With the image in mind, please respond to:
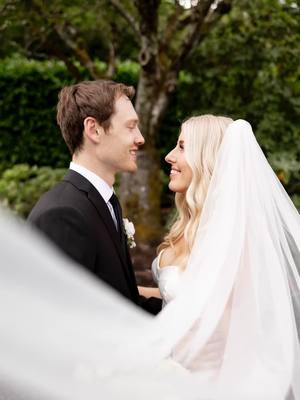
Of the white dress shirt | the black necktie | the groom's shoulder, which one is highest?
the white dress shirt

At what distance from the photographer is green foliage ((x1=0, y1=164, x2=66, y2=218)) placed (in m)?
9.68

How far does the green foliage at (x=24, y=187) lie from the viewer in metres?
9.68

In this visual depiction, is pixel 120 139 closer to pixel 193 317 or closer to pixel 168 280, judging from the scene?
pixel 168 280

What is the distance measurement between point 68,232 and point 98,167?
1.38 ft

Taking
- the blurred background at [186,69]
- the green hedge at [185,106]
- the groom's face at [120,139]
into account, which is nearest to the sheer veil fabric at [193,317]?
the groom's face at [120,139]

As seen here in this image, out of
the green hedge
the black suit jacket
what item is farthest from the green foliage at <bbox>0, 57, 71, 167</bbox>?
the black suit jacket

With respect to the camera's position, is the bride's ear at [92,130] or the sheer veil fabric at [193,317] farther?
the bride's ear at [92,130]

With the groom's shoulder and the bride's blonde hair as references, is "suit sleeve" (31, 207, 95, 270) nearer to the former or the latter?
the groom's shoulder

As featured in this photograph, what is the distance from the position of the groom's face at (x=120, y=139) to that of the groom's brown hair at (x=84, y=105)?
0.10 ft

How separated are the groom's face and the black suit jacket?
15 cm

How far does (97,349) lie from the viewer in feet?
7.00

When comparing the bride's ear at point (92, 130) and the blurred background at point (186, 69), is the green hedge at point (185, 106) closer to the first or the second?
the blurred background at point (186, 69)

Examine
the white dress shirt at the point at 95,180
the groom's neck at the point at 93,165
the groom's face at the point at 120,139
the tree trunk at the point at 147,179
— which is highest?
the groom's face at the point at 120,139

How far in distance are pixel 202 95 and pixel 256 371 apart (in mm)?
8422
